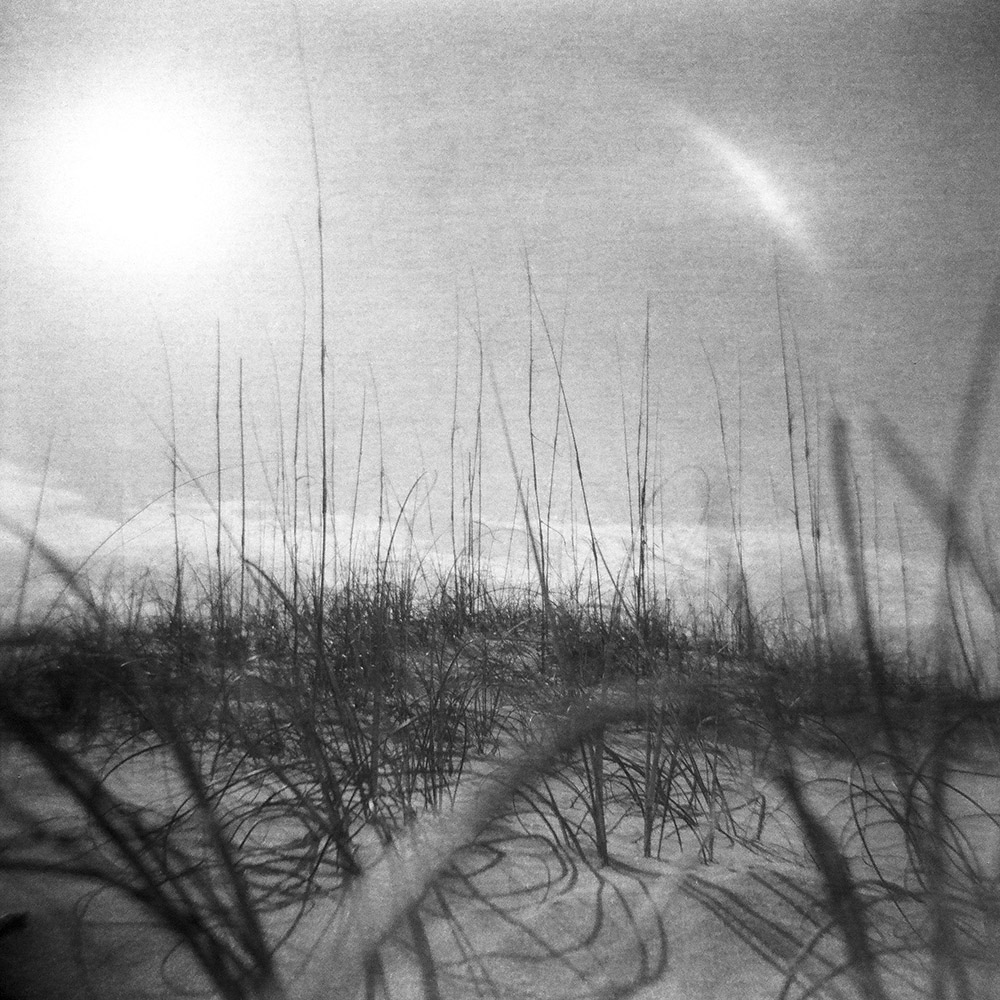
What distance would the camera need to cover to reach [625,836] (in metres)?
0.71

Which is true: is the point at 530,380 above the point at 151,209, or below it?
below

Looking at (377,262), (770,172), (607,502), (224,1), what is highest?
(224,1)

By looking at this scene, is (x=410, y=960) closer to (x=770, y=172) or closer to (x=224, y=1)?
(x=770, y=172)

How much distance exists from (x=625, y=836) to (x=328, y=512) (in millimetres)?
665

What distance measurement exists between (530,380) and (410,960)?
972 millimetres

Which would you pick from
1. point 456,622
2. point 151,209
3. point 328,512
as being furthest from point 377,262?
point 456,622

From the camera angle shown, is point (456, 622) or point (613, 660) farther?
point (456, 622)

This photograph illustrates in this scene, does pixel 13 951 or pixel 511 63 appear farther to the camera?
pixel 511 63

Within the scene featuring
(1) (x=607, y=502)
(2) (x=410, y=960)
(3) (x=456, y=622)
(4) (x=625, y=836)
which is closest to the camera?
(2) (x=410, y=960)

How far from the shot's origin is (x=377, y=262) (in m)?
1.33

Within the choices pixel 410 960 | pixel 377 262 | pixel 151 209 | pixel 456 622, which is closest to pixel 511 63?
pixel 377 262

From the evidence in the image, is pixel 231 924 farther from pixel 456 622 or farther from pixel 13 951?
pixel 456 622

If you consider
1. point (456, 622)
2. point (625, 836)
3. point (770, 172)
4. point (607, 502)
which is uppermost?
point (770, 172)

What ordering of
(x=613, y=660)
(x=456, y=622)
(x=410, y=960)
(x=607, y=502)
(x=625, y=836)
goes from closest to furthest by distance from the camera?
1. (x=410, y=960)
2. (x=625, y=836)
3. (x=613, y=660)
4. (x=607, y=502)
5. (x=456, y=622)
